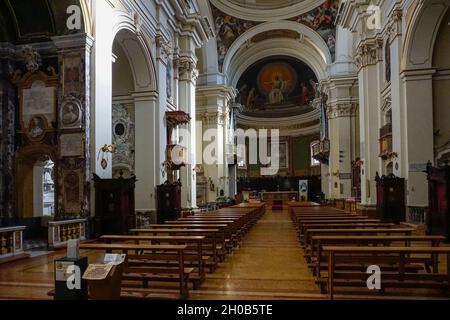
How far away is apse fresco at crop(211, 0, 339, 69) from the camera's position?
2223cm

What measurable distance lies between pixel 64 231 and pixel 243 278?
4.39m

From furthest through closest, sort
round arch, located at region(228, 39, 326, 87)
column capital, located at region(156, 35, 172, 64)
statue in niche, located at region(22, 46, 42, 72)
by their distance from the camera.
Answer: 1. round arch, located at region(228, 39, 326, 87)
2. column capital, located at region(156, 35, 172, 64)
3. statue in niche, located at region(22, 46, 42, 72)

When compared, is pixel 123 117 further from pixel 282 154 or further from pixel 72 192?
pixel 282 154

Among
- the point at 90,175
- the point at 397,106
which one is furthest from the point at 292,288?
the point at 397,106

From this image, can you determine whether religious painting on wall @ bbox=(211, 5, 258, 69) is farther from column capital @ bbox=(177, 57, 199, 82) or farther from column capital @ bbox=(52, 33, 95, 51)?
column capital @ bbox=(52, 33, 95, 51)

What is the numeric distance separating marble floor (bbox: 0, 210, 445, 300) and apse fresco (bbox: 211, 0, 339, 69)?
58.8 ft

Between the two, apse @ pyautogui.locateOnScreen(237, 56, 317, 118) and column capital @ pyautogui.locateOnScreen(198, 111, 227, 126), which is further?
apse @ pyautogui.locateOnScreen(237, 56, 317, 118)

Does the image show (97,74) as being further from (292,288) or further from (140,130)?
(292,288)

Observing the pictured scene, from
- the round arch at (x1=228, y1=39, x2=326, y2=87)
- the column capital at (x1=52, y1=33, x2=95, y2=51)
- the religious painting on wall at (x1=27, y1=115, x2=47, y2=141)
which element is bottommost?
the religious painting on wall at (x1=27, y1=115, x2=47, y2=141)

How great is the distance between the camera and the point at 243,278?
490 cm

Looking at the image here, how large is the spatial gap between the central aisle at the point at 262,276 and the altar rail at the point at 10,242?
329cm

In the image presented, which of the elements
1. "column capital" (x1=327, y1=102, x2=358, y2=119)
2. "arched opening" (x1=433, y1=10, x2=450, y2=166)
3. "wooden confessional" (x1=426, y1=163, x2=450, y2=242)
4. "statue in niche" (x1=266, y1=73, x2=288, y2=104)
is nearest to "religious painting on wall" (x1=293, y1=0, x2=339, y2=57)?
"column capital" (x1=327, y1=102, x2=358, y2=119)

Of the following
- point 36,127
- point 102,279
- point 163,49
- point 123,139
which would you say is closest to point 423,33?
point 163,49

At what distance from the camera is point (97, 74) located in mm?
9008
